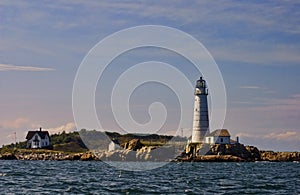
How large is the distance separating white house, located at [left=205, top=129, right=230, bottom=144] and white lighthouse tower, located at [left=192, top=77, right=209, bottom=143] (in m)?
1.55

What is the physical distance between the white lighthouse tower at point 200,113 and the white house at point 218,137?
5.07 ft

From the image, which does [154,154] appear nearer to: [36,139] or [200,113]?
[200,113]

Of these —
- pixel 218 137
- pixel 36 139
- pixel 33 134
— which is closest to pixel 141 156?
pixel 218 137

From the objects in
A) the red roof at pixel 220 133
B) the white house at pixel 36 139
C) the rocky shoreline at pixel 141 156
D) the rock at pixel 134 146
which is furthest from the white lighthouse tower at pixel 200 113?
the white house at pixel 36 139

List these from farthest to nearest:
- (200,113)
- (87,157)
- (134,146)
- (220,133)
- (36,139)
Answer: (36,139) < (87,157) < (134,146) < (220,133) < (200,113)

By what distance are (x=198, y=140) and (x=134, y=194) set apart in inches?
3312

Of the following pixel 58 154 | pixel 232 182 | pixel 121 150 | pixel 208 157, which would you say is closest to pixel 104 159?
pixel 121 150

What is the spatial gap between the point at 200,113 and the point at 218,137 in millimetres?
8356

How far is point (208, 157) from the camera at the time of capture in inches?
5012

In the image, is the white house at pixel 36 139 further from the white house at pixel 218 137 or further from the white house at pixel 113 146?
the white house at pixel 218 137

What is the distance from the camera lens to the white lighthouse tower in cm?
12528

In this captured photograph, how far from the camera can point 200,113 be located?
12512 cm

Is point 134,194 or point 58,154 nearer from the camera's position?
point 134,194

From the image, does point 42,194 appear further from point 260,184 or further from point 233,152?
point 233,152
